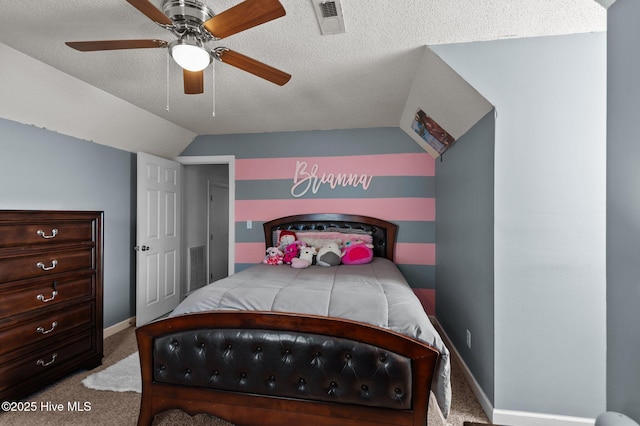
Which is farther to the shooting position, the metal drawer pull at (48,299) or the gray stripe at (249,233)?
the gray stripe at (249,233)

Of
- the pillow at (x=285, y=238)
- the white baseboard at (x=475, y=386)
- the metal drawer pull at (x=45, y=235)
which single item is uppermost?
the metal drawer pull at (x=45, y=235)

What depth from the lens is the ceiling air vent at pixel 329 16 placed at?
1.48 m

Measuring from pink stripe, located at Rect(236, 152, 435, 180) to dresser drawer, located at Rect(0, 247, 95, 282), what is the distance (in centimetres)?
190

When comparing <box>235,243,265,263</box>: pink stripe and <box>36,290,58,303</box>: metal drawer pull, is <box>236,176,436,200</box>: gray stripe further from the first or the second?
<box>36,290,58,303</box>: metal drawer pull

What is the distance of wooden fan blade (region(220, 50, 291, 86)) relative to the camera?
5.17 ft

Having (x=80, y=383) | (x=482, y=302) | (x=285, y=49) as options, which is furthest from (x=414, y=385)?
(x=80, y=383)

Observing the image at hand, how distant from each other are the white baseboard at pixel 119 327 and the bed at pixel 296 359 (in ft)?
5.98

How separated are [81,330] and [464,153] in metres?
3.38

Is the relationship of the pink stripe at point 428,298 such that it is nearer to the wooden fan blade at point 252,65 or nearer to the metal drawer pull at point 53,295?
the wooden fan blade at point 252,65

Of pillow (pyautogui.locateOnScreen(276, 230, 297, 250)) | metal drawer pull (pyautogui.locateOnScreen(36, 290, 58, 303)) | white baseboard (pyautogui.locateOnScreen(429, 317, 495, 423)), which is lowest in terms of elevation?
white baseboard (pyautogui.locateOnScreen(429, 317, 495, 423))

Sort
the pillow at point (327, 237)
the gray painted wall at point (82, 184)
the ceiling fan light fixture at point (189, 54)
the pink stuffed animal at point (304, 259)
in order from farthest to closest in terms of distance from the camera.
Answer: the pillow at point (327, 237) < the pink stuffed animal at point (304, 259) < the gray painted wall at point (82, 184) < the ceiling fan light fixture at point (189, 54)

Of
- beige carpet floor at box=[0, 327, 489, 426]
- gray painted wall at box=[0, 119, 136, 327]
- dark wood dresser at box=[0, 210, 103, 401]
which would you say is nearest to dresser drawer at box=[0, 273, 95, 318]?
dark wood dresser at box=[0, 210, 103, 401]

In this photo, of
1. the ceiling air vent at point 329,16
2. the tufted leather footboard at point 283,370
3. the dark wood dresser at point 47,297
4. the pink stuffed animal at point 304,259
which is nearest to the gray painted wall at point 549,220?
the tufted leather footboard at point 283,370

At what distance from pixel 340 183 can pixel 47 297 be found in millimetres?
2847
